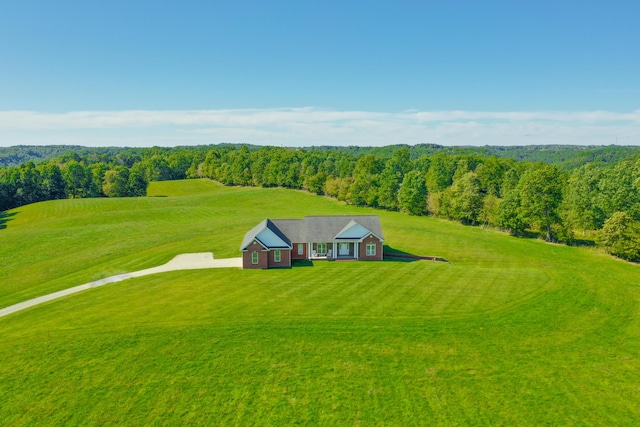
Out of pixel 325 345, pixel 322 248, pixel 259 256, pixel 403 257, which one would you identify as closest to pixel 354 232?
pixel 322 248

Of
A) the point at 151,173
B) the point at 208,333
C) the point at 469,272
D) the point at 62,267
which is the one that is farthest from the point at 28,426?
the point at 151,173

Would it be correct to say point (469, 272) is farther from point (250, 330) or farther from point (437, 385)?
point (250, 330)

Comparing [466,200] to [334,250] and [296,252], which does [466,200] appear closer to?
[334,250]

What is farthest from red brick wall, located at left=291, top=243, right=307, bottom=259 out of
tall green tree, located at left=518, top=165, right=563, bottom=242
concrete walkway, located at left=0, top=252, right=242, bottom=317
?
tall green tree, located at left=518, top=165, right=563, bottom=242

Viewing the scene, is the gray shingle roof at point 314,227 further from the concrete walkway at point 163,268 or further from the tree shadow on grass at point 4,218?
the tree shadow on grass at point 4,218

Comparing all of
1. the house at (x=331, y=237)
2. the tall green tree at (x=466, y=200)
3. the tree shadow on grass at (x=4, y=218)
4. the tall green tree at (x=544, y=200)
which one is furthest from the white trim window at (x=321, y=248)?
the tree shadow on grass at (x=4, y=218)

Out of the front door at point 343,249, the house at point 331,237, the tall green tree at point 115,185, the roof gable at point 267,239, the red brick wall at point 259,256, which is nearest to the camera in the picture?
the red brick wall at point 259,256
